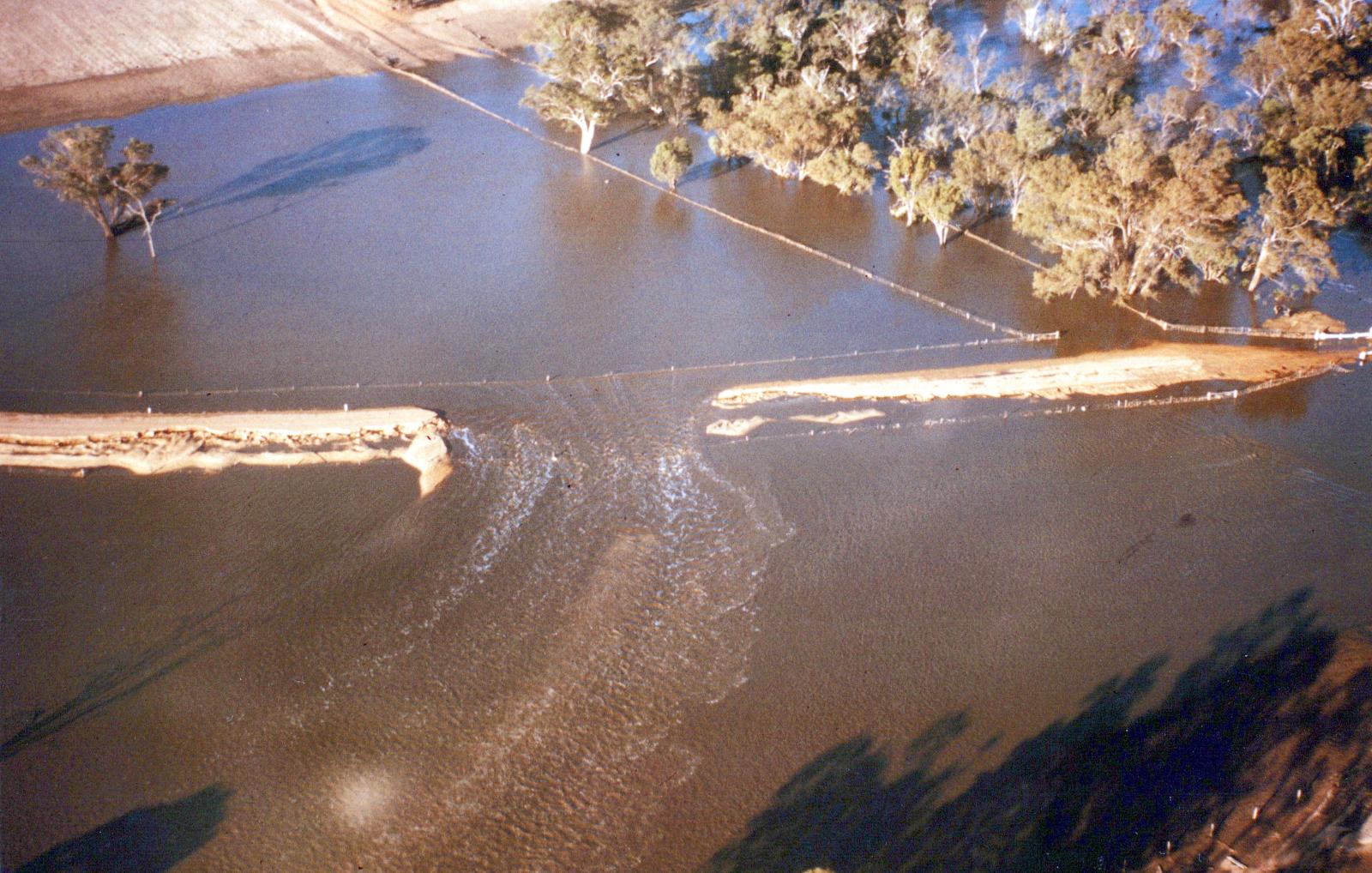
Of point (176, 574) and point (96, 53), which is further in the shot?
point (96, 53)

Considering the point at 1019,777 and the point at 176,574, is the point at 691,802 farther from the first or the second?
the point at 176,574

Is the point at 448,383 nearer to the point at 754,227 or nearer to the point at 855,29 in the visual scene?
the point at 754,227

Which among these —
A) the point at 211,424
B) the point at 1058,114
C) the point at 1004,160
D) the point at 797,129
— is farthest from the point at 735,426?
the point at 1058,114

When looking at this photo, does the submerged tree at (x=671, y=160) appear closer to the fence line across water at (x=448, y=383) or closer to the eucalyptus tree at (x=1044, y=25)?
the fence line across water at (x=448, y=383)

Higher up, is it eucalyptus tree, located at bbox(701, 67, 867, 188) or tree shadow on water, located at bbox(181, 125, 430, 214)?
eucalyptus tree, located at bbox(701, 67, 867, 188)

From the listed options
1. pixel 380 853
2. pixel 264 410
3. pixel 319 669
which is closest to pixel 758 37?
pixel 264 410

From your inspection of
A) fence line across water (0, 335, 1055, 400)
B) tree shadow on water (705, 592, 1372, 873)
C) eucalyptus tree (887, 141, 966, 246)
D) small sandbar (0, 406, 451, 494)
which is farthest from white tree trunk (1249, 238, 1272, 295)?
small sandbar (0, 406, 451, 494)

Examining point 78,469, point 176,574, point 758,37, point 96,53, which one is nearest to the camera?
point 176,574

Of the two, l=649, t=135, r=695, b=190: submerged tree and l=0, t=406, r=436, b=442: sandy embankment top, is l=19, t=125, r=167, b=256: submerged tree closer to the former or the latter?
l=0, t=406, r=436, b=442: sandy embankment top
